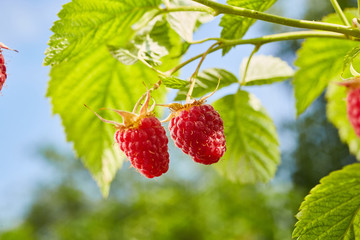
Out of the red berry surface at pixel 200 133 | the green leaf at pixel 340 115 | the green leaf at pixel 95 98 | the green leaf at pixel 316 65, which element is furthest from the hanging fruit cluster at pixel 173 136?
the green leaf at pixel 340 115

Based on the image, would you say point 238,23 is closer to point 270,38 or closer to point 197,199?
point 270,38

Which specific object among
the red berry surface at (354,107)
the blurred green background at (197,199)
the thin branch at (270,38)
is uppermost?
the blurred green background at (197,199)

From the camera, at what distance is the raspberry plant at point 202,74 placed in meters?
0.56

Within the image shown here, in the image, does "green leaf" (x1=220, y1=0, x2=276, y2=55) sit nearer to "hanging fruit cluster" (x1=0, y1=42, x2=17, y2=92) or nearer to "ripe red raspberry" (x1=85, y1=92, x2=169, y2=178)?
"ripe red raspberry" (x1=85, y1=92, x2=169, y2=178)

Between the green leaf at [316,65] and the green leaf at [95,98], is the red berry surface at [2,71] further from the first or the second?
the green leaf at [316,65]

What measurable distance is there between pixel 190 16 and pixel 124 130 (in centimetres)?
27

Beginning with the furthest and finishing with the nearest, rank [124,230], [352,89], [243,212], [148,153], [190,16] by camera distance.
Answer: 1. [124,230]
2. [243,212]
3. [190,16]
4. [148,153]
5. [352,89]

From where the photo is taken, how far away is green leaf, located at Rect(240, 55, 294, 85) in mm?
796

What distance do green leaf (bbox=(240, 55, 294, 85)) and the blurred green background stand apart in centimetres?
279

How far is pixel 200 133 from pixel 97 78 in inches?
15.1

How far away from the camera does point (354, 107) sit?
1.32 feet

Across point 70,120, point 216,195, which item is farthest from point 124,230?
point 70,120

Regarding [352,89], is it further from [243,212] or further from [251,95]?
[243,212]

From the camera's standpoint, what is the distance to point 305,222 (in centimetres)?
59
